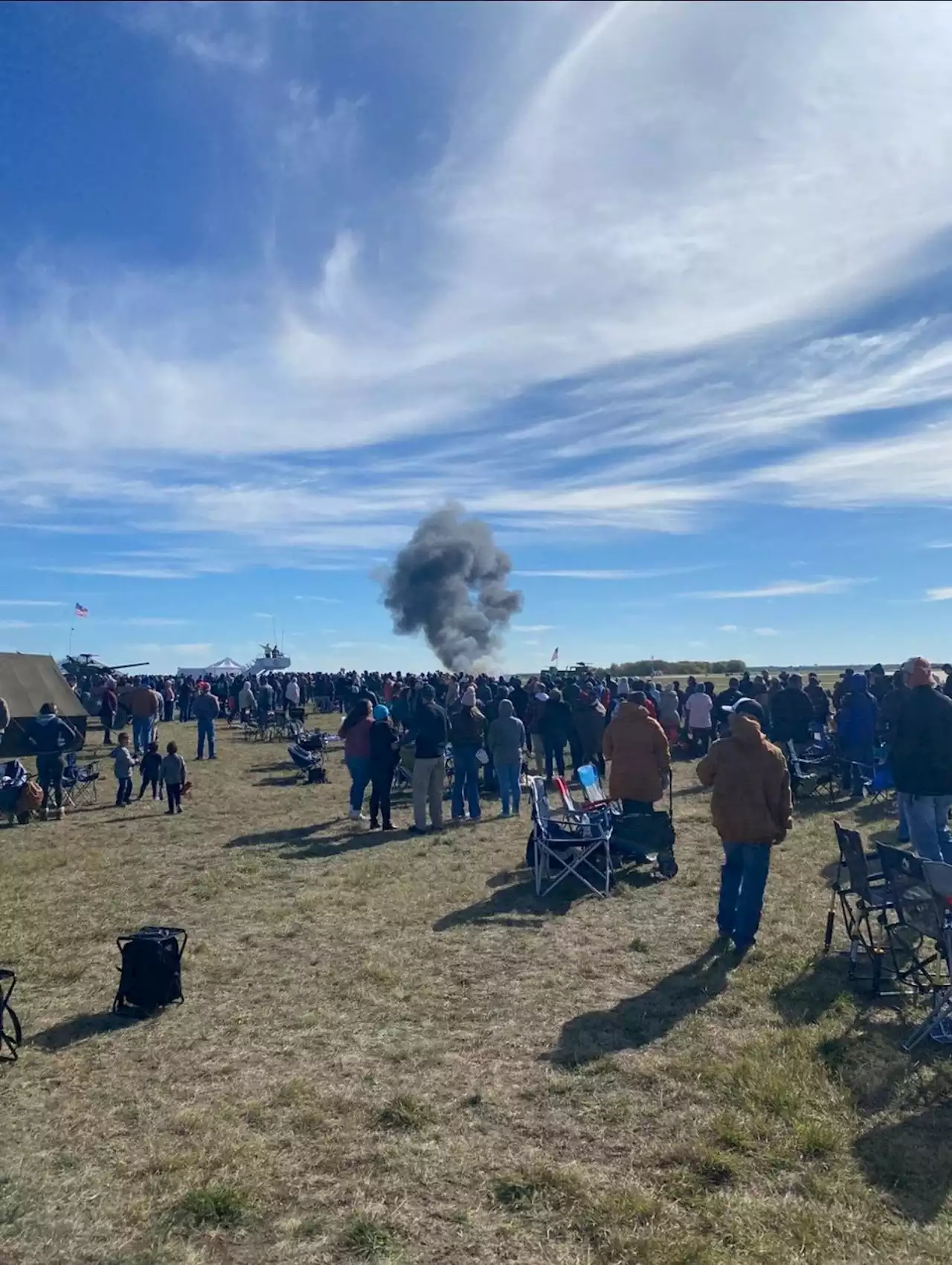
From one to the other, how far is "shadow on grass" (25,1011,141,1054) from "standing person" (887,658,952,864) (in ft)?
20.4

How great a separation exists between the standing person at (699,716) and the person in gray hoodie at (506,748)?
559 cm

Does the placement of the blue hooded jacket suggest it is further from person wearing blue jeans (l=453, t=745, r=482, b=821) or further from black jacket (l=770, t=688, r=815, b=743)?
person wearing blue jeans (l=453, t=745, r=482, b=821)

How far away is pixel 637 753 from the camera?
962cm

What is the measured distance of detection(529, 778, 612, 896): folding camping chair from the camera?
29.1ft

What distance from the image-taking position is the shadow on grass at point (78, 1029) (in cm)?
569

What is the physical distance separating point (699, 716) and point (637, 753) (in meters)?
8.39

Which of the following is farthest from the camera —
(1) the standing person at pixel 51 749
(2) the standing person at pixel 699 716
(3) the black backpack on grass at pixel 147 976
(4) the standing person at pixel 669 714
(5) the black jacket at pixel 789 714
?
(4) the standing person at pixel 669 714

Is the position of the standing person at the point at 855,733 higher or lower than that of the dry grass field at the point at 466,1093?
higher

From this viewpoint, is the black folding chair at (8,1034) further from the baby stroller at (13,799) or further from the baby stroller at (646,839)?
the baby stroller at (13,799)

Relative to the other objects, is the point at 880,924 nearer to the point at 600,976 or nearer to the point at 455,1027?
the point at 600,976

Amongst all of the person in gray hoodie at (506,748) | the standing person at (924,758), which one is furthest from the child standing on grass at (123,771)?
the standing person at (924,758)

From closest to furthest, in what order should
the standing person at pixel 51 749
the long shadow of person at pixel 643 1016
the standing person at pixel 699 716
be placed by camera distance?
the long shadow of person at pixel 643 1016 < the standing person at pixel 51 749 < the standing person at pixel 699 716

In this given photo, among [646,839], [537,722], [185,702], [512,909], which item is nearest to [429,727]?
[646,839]

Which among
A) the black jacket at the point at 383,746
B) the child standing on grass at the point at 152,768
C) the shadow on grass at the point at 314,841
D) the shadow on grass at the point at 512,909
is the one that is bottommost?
the shadow on grass at the point at 512,909
